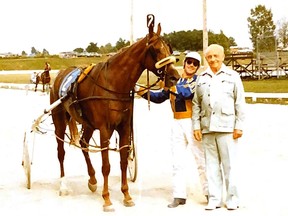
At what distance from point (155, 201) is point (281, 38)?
182 ft

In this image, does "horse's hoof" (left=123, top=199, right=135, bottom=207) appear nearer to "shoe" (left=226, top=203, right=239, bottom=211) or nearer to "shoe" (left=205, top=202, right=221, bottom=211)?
"shoe" (left=205, top=202, right=221, bottom=211)

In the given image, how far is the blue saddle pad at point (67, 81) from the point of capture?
24.8ft

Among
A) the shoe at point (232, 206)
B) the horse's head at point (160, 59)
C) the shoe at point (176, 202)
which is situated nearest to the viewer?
the horse's head at point (160, 59)

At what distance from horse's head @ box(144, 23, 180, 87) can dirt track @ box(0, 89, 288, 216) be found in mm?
1595

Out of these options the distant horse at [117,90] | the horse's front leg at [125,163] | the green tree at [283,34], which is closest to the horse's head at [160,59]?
the distant horse at [117,90]

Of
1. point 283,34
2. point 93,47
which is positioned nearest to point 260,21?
point 283,34

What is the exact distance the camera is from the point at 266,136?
1213cm

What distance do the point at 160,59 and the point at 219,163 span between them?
1.43 m

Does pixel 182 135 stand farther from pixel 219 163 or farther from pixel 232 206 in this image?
pixel 232 206

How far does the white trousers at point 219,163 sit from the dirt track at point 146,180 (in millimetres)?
209

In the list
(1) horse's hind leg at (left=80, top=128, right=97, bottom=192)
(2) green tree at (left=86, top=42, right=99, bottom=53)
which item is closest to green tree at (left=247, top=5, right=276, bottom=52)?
(2) green tree at (left=86, top=42, right=99, bottom=53)

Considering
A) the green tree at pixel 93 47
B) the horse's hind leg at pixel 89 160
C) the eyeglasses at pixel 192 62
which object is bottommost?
the horse's hind leg at pixel 89 160

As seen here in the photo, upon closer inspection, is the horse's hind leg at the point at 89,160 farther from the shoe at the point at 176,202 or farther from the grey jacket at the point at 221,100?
the grey jacket at the point at 221,100

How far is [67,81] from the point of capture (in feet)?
25.2
